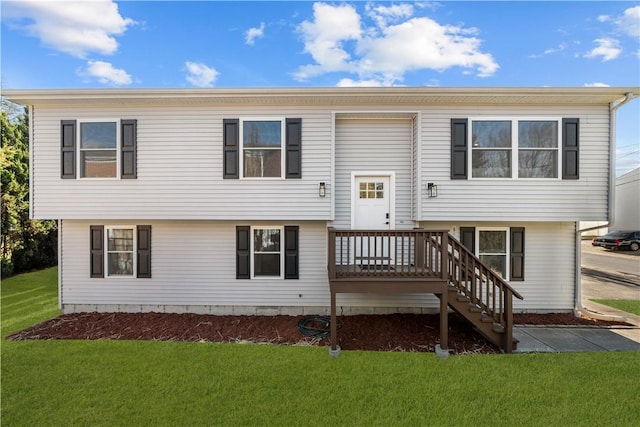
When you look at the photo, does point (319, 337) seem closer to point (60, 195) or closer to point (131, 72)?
point (60, 195)

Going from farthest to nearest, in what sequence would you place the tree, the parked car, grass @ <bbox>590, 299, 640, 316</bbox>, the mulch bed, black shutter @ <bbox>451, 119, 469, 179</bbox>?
the parked car, the tree, grass @ <bbox>590, 299, 640, 316</bbox>, black shutter @ <bbox>451, 119, 469, 179</bbox>, the mulch bed

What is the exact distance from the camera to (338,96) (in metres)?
5.84

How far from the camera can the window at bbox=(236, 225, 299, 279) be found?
650 cm

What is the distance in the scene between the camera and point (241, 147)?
6.15 meters

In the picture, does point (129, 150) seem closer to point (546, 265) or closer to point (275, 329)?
point (275, 329)

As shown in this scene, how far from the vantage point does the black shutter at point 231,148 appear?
20.1ft

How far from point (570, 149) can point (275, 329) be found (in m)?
7.82

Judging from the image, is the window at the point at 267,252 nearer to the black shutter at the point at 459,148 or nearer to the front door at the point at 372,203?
the front door at the point at 372,203

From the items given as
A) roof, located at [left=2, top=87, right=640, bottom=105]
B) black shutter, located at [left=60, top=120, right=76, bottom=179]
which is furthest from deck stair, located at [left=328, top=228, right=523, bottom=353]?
black shutter, located at [left=60, top=120, right=76, bottom=179]

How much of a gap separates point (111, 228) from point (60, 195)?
125 centimetres

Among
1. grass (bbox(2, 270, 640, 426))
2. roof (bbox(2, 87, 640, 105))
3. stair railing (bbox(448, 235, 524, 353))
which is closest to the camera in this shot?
grass (bbox(2, 270, 640, 426))

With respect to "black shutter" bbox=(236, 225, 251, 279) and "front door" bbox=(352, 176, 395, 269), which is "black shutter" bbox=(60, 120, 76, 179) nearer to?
"black shutter" bbox=(236, 225, 251, 279)

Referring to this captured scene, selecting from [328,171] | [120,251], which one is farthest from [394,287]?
[120,251]

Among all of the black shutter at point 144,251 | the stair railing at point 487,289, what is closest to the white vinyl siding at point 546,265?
the stair railing at point 487,289
